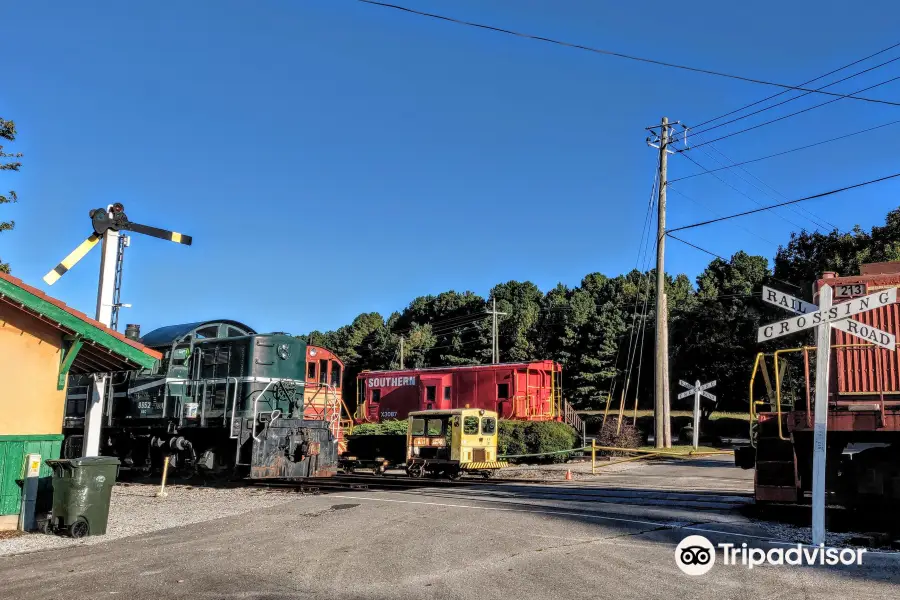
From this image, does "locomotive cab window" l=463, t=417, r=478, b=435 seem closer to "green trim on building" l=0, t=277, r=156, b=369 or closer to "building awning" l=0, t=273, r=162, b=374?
"building awning" l=0, t=273, r=162, b=374

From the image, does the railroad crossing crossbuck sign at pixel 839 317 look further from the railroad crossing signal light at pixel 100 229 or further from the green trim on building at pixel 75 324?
the railroad crossing signal light at pixel 100 229

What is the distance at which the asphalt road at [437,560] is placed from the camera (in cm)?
652

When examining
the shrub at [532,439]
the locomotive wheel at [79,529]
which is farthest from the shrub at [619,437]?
the locomotive wheel at [79,529]

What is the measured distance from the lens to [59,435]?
33.9 feet

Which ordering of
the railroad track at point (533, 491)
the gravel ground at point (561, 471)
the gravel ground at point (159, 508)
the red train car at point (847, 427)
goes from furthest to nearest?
the gravel ground at point (561, 471) < the railroad track at point (533, 491) < the red train car at point (847, 427) < the gravel ground at point (159, 508)

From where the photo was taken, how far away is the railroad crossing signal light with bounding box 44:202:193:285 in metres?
13.7

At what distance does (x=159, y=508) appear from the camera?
13.0 metres

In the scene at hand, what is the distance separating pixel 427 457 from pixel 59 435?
34.7 ft

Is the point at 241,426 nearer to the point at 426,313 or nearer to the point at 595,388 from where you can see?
the point at 595,388

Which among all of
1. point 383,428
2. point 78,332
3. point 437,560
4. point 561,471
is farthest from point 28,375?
point 383,428

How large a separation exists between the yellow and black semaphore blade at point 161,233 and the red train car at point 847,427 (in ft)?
40.8

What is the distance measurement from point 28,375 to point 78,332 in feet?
2.82

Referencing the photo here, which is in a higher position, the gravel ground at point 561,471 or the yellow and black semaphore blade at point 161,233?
the yellow and black semaphore blade at point 161,233

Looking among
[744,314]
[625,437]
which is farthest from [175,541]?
[744,314]
